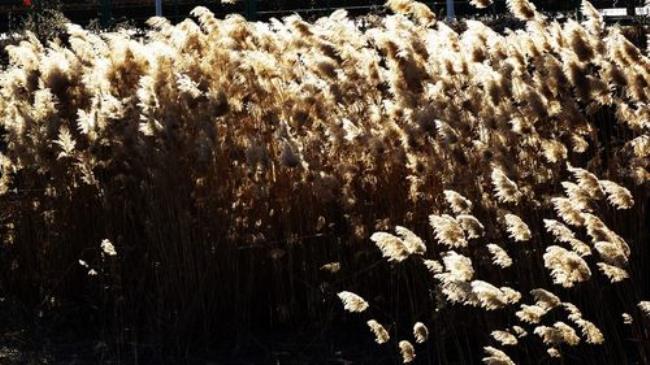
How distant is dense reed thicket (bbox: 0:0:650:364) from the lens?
4.84m

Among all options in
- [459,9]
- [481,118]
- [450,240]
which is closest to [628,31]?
[481,118]

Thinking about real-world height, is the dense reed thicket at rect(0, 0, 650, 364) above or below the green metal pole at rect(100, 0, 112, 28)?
below

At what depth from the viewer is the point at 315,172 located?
210 inches

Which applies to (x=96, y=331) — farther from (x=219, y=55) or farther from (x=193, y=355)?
(x=219, y=55)

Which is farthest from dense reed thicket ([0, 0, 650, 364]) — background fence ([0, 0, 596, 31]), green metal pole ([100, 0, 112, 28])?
background fence ([0, 0, 596, 31])

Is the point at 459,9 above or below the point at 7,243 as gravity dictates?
above

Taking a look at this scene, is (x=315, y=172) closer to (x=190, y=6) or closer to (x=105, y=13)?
(x=105, y=13)

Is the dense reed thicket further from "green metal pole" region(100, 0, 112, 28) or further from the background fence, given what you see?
the background fence

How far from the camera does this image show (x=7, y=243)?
6117mm

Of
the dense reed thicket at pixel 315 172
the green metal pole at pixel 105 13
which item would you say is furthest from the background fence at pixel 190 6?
the dense reed thicket at pixel 315 172

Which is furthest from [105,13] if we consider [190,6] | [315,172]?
[315,172]

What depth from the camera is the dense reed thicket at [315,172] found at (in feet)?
15.9

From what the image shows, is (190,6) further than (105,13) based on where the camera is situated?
Yes

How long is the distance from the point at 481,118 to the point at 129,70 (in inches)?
63.0
